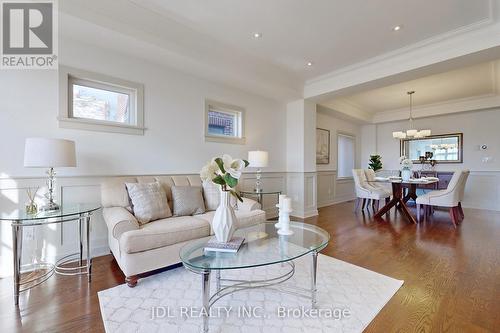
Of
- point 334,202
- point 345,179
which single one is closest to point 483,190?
point 345,179

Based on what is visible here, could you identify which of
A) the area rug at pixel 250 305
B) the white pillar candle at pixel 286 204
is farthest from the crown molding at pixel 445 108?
the white pillar candle at pixel 286 204

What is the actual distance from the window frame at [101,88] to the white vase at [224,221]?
74.7 inches

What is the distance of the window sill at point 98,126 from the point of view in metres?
2.47

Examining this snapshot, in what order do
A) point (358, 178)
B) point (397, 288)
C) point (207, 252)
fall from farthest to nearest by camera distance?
point (358, 178)
point (397, 288)
point (207, 252)

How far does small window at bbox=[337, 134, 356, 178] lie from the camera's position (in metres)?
6.85

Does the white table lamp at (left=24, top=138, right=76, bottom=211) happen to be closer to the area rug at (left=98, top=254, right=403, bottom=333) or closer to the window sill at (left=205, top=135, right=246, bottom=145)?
the area rug at (left=98, top=254, right=403, bottom=333)

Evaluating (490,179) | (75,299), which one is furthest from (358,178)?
(75,299)

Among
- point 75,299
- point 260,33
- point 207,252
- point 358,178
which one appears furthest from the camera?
point 358,178

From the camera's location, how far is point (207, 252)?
1.58m

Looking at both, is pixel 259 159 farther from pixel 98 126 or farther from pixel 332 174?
pixel 332 174

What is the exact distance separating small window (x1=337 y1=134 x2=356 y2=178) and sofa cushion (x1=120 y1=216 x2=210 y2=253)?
5.48 m

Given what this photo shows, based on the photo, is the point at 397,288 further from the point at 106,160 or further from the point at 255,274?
the point at 106,160

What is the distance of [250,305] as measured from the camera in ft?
5.67

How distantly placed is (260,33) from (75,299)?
3.32 metres
